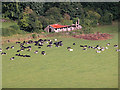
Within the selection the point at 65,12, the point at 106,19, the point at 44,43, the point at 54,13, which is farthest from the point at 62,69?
the point at 65,12

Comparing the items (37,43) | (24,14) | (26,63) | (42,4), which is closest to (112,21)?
(42,4)

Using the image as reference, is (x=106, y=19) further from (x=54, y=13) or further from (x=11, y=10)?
(x=11, y=10)

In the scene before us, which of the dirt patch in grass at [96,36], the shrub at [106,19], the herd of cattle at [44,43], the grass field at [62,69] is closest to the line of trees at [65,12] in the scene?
the shrub at [106,19]

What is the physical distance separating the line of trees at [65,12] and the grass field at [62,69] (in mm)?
15314

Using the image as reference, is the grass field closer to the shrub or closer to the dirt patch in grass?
the dirt patch in grass

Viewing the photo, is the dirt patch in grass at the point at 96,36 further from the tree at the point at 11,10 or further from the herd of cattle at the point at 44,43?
the tree at the point at 11,10

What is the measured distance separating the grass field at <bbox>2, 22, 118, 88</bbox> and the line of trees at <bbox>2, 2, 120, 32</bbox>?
1531 centimetres

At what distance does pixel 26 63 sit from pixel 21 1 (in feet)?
98.4

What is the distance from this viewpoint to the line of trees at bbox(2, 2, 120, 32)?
5777cm

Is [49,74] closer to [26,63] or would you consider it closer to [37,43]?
[26,63]

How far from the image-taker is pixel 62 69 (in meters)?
32.7

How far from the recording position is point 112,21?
208 ft

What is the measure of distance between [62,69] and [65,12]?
32.2 metres

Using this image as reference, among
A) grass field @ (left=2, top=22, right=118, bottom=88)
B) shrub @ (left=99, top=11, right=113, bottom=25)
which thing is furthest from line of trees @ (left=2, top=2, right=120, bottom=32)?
grass field @ (left=2, top=22, right=118, bottom=88)
